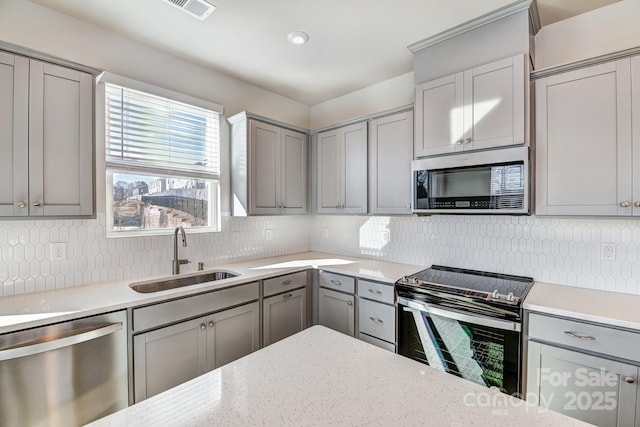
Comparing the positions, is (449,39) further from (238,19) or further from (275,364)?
(275,364)

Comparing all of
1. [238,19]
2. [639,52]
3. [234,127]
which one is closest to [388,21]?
[238,19]

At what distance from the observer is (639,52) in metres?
1.67

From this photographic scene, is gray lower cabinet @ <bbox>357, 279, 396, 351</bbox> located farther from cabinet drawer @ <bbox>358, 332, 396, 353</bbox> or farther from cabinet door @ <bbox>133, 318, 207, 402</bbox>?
cabinet door @ <bbox>133, 318, 207, 402</bbox>

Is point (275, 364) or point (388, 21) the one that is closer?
point (275, 364)

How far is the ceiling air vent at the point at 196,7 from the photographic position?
1868 millimetres

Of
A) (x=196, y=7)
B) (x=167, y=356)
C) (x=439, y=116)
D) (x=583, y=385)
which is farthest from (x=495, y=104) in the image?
(x=167, y=356)

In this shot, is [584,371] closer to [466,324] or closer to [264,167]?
[466,324]

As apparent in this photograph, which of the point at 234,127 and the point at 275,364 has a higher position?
the point at 234,127

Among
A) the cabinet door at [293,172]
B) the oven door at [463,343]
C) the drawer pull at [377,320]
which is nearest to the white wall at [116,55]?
the cabinet door at [293,172]

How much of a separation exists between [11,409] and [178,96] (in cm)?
224

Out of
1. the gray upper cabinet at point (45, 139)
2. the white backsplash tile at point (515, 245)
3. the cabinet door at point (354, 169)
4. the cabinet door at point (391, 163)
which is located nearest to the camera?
the gray upper cabinet at point (45, 139)

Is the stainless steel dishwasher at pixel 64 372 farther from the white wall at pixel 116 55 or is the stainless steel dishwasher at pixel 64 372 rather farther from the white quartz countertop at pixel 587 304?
the white quartz countertop at pixel 587 304

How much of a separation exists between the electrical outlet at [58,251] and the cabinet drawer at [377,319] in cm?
216

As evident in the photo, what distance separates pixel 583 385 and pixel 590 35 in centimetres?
221
